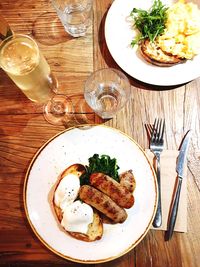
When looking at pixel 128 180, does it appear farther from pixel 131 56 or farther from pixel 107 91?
pixel 131 56

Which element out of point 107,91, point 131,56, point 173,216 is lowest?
point 173,216

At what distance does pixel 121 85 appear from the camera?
4.03ft

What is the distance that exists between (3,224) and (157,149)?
0.64 meters

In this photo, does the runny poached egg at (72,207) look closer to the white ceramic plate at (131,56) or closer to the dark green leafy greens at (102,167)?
the dark green leafy greens at (102,167)

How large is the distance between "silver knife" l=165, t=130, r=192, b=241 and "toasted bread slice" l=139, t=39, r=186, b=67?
28cm

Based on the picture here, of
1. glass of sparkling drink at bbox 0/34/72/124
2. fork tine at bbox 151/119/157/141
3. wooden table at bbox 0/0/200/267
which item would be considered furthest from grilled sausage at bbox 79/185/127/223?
glass of sparkling drink at bbox 0/34/72/124

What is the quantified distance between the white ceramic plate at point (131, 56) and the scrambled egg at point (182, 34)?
2.2 inches

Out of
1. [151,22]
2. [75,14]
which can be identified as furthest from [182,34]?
[75,14]

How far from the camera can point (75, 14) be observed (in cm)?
138

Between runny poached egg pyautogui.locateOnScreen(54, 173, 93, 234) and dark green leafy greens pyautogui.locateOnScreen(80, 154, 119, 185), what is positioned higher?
dark green leafy greens pyautogui.locateOnScreen(80, 154, 119, 185)

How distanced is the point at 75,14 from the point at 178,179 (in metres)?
0.84

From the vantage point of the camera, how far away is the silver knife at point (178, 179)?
1.11 meters

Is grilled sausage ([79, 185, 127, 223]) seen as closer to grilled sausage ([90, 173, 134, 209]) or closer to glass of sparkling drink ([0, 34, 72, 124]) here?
grilled sausage ([90, 173, 134, 209])

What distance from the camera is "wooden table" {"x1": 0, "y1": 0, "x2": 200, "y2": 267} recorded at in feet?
3.65
